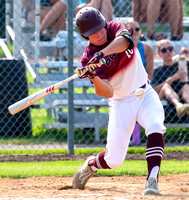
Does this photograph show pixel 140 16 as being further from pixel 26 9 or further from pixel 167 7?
pixel 26 9

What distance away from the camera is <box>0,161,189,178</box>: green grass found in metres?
5.78

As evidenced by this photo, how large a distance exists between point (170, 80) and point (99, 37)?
389cm

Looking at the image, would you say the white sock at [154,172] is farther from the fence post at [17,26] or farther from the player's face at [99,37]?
the fence post at [17,26]

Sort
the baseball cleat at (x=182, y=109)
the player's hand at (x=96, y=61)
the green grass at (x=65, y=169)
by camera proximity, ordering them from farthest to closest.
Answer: the baseball cleat at (x=182, y=109), the green grass at (x=65, y=169), the player's hand at (x=96, y=61)

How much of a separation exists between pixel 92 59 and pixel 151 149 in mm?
996

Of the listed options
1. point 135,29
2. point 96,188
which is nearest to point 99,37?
point 96,188

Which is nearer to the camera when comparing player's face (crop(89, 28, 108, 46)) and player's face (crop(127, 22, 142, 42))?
player's face (crop(89, 28, 108, 46))

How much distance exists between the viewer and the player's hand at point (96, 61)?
4035 millimetres

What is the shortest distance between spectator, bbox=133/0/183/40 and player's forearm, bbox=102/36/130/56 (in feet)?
14.6

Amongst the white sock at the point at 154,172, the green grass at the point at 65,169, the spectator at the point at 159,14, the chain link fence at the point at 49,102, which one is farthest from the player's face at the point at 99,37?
the spectator at the point at 159,14

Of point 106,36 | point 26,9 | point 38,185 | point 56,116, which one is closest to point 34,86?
point 56,116

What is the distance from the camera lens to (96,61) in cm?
404

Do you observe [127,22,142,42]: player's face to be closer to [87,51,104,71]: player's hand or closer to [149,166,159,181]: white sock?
[87,51,104,71]: player's hand

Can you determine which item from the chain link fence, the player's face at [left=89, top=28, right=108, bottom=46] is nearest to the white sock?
the player's face at [left=89, top=28, right=108, bottom=46]
